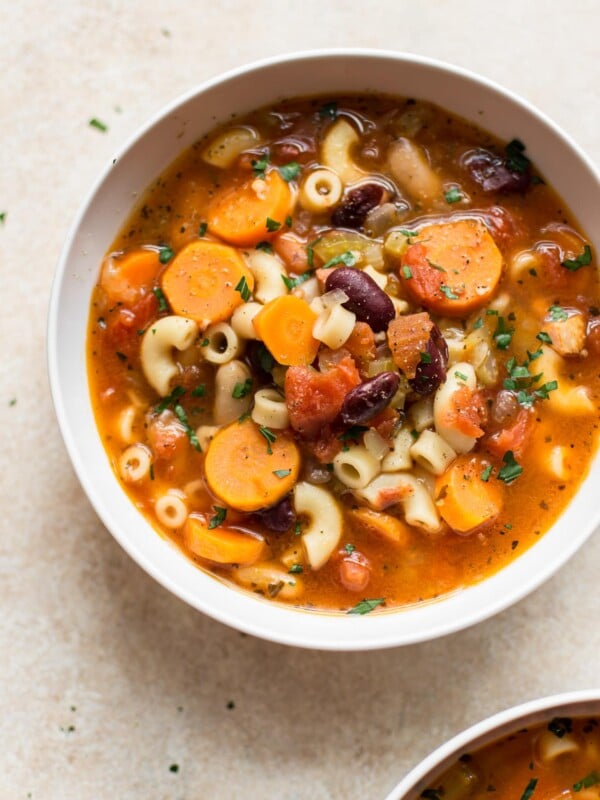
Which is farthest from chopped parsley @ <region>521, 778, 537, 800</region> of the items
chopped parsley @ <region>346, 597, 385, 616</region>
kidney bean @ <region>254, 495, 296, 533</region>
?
kidney bean @ <region>254, 495, 296, 533</region>

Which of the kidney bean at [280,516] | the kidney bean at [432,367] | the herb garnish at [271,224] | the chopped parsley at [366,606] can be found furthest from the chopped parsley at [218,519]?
the herb garnish at [271,224]

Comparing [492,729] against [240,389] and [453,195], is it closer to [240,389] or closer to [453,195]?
[240,389]

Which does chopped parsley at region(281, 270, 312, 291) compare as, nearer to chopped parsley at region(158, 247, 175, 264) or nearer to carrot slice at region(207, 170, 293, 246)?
carrot slice at region(207, 170, 293, 246)

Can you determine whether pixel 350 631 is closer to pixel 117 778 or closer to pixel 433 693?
pixel 433 693

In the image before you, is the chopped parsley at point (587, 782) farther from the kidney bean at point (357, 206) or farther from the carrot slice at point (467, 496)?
the kidney bean at point (357, 206)

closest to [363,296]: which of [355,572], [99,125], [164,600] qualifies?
[355,572]


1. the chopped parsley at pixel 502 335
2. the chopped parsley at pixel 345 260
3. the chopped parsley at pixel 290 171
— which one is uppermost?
the chopped parsley at pixel 290 171
